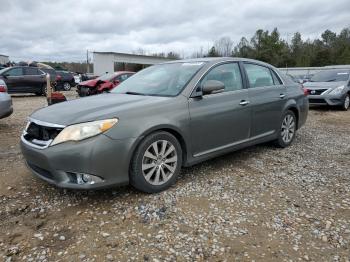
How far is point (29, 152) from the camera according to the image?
139 inches

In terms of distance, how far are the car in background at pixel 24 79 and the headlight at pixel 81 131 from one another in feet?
45.9

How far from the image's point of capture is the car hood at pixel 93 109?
336 centimetres

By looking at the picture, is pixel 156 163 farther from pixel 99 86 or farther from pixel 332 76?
pixel 332 76

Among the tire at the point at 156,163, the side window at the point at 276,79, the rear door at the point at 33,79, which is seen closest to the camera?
the tire at the point at 156,163

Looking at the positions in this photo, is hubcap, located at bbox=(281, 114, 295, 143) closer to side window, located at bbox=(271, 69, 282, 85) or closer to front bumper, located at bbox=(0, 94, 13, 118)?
side window, located at bbox=(271, 69, 282, 85)

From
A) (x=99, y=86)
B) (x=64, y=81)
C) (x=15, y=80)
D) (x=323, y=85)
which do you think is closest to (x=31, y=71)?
(x=15, y=80)

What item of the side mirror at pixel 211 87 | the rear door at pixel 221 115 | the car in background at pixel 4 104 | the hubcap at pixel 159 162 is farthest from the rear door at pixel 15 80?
the hubcap at pixel 159 162

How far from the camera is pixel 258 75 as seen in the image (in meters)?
5.25

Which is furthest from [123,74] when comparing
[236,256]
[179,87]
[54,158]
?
[236,256]

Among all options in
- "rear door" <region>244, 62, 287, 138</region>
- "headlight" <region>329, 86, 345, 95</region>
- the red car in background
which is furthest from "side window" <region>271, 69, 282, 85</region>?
the red car in background

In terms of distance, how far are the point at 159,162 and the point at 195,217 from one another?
776mm

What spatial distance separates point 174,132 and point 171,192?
2.27 ft

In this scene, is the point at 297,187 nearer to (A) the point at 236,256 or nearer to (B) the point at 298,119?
(A) the point at 236,256

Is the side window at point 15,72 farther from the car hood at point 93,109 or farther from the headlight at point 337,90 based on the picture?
the headlight at point 337,90
